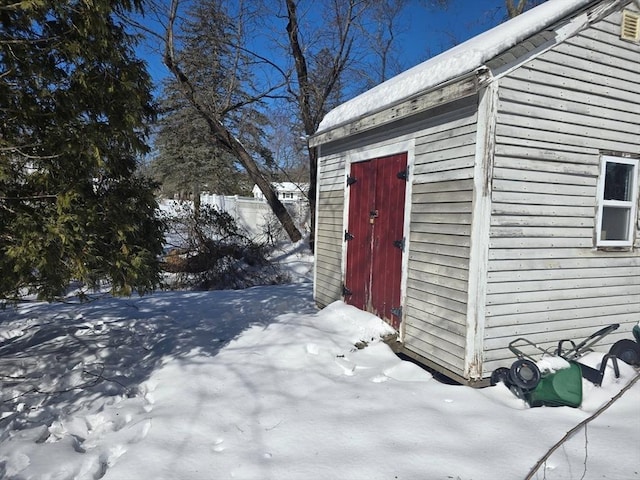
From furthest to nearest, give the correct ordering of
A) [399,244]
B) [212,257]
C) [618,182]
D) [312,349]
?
1. [212,257]
2. [399,244]
3. [312,349]
4. [618,182]

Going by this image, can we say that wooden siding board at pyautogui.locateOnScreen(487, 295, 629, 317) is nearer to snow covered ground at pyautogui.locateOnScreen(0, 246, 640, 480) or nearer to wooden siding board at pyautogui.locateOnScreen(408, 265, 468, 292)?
wooden siding board at pyautogui.locateOnScreen(408, 265, 468, 292)

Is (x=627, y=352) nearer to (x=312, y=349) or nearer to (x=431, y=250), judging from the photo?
(x=431, y=250)

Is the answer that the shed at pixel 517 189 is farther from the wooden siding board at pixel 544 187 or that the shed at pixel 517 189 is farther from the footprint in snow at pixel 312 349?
the footprint in snow at pixel 312 349

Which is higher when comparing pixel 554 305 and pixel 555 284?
pixel 555 284

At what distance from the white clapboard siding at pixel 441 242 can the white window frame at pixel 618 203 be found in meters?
1.57

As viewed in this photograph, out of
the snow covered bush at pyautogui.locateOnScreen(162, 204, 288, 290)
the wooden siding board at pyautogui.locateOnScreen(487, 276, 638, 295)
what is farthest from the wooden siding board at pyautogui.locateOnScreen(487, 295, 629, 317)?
the snow covered bush at pyautogui.locateOnScreen(162, 204, 288, 290)

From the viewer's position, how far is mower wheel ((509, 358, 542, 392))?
3.25 meters

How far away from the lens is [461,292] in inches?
147

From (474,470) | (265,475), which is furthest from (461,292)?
(265,475)

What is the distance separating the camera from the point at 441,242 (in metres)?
4.04

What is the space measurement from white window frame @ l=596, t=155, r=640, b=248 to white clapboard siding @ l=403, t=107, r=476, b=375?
1.57 m

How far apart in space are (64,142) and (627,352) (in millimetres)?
5346

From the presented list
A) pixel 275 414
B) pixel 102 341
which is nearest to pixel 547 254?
pixel 275 414

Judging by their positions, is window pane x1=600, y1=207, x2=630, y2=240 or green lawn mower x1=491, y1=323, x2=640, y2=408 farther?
window pane x1=600, y1=207, x2=630, y2=240
